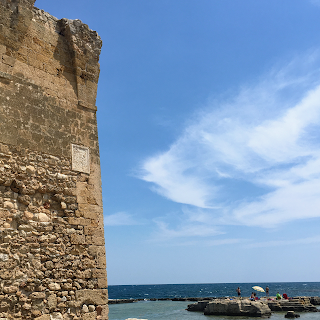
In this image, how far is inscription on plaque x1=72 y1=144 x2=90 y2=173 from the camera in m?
5.98

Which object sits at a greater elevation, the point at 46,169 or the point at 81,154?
the point at 81,154

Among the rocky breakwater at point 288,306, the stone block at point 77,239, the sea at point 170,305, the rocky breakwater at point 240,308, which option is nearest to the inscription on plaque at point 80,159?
the stone block at point 77,239

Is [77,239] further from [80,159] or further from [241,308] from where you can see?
[241,308]

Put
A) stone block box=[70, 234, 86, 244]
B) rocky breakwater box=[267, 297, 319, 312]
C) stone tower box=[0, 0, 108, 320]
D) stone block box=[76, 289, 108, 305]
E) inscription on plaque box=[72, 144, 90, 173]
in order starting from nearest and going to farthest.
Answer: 1. stone tower box=[0, 0, 108, 320]
2. stone block box=[76, 289, 108, 305]
3. stone block box=[70, 234, 86, 244]
4. inscription on plaque box=[72, 144, 90, 173]
5. rocky breakwater box=[267, 297, 319, 312]

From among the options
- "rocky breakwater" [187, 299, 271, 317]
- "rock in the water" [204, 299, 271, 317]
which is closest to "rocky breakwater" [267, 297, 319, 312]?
"rocky breakwater" [187, 299, 271, 317]

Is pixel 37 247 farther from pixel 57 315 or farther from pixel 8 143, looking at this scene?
pixel 8 143

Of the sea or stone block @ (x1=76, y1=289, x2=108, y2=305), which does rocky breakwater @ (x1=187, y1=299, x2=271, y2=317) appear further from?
stone block @ (x1=76, y1=289, x2=108, y2=305)

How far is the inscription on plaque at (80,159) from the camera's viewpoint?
235 inches

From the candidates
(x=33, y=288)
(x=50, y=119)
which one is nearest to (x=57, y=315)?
(x=33, y=288)

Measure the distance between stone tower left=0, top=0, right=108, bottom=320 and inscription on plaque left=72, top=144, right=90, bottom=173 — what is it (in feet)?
0.06

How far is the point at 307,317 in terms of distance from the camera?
22297 millimetres

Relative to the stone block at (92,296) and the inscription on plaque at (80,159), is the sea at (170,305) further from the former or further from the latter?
the inscription on plaque at (80,159)

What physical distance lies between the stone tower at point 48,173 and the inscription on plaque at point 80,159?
18 mm

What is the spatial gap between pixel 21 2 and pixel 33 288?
458 cm
